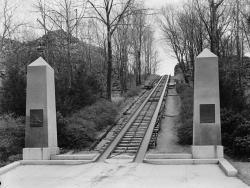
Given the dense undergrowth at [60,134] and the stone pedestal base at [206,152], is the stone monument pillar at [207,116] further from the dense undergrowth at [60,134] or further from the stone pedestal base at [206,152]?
the dense undergrowth at [60,134]

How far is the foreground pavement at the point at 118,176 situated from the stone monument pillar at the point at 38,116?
3.15ft

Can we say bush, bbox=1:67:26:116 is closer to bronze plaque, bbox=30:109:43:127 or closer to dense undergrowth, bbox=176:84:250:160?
bronze plaque, bbox=30:109:43:127

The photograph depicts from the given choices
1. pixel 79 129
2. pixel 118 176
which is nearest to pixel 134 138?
pixel 79 129

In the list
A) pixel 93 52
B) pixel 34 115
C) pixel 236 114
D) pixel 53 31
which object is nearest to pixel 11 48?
pixel 53 31

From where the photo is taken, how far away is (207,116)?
14516 mm

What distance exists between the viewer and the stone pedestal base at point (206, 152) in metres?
14.3

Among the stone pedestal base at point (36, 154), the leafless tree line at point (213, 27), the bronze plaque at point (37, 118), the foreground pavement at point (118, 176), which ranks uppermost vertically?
the leafless tree line at point (213, 27)

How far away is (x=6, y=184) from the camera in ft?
35.9

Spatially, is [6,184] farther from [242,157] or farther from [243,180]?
[242,157]

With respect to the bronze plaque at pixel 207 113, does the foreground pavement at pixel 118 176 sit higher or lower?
lower

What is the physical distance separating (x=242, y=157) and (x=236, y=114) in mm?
2825

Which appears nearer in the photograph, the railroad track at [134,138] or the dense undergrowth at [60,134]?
the railroad track at [134,138]

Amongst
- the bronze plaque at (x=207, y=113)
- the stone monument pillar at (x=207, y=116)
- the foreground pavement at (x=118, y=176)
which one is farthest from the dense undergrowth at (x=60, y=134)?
the bronze plaque at (x=207, y=113)

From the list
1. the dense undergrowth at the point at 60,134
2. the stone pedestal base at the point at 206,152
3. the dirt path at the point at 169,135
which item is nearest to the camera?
the stone pedestal base at the point at 206,152
